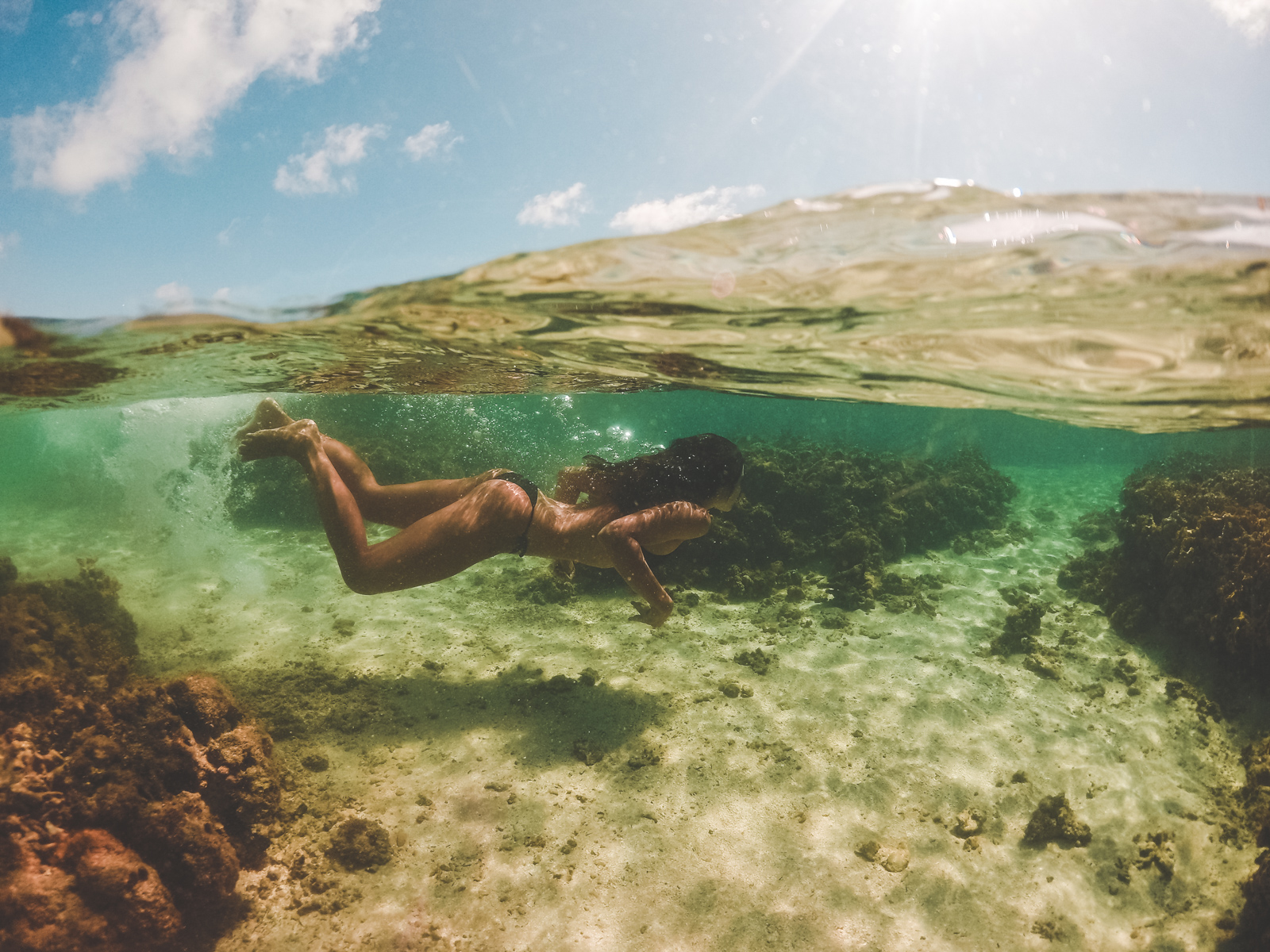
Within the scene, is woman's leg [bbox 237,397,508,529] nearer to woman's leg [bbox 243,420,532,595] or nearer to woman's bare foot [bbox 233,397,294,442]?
woman's bare foot [bbox 233,397,294,442]

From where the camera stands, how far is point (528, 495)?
19.9 ft

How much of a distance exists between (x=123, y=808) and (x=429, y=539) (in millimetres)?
3028

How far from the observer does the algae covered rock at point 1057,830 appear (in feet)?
15.4

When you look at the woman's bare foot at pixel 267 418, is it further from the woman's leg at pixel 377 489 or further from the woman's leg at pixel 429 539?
the woman's leg at pixel 429 539

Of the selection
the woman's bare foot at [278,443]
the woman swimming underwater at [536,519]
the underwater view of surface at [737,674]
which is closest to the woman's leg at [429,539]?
the woman swimming underwater at [536,519]

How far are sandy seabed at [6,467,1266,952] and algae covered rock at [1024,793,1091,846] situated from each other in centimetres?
11

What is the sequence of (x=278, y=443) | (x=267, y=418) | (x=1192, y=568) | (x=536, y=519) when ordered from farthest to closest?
(x=1192, y=568) → (x=267, y=418) → (x=278, y=443) → (x=536, y=519)

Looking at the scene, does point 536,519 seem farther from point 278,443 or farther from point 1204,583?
point 1204,583

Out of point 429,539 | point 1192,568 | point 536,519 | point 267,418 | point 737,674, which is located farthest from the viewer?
point 1192,568

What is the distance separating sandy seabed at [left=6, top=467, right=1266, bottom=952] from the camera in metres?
3.95

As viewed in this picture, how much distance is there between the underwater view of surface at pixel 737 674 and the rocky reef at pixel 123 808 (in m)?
0.02

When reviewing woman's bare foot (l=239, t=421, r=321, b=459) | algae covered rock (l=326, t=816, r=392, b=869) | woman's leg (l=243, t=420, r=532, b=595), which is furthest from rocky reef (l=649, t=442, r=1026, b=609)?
algae covered rock (l=326, t=816, r=392, b=869)

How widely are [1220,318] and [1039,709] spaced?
198 inches

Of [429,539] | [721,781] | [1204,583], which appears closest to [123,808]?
[429,539]
